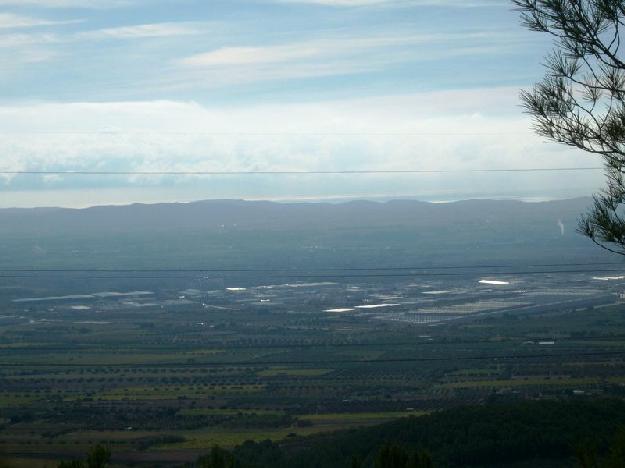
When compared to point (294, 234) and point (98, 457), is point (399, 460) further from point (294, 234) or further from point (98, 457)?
point (294, 234)

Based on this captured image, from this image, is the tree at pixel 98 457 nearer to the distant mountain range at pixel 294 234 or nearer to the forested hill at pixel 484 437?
the forested hill at pixel 484 437

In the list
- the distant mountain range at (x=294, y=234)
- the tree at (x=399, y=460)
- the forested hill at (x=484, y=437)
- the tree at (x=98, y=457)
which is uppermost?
the distant mountain range at (x=294, y=234)

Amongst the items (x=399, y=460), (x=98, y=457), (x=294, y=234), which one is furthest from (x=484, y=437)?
(x=294, y=234)

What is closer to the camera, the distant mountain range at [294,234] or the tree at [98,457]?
the tree at [98,457]

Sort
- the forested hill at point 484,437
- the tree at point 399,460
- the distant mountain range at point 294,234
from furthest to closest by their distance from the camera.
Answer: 1. the distant mountain range at point 294,234
2. the forested hill at point 484,437
3. the tree at point 399,460

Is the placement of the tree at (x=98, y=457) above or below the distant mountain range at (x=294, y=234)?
below

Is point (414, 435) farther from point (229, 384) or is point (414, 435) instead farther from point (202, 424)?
point (229, 384)

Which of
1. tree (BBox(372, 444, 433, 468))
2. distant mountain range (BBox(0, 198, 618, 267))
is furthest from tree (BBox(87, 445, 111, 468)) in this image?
distant mountain range (BBox(0, 198, 618, 267))

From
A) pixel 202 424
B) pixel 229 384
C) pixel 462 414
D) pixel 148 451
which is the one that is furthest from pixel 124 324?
pixel 462 414

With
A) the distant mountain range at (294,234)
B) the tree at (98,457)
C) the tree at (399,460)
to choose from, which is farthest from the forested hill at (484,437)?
the distant mountain range at (294,234)

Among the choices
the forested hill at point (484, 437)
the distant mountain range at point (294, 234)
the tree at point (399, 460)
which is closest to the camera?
the tree at point (399, 460)
